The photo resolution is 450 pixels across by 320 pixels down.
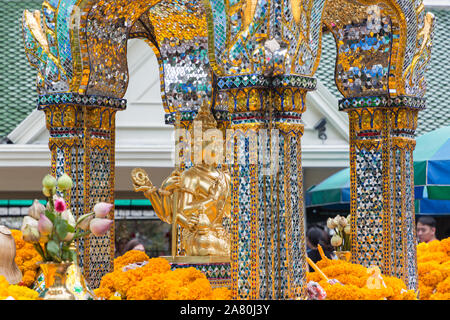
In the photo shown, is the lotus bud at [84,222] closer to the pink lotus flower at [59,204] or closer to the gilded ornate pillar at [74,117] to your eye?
the pink lotus flower at [59,204]

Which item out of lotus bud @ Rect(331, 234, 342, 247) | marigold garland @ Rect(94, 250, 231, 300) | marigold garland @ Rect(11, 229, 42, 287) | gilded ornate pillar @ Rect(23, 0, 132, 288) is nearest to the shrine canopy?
lotus bud @ Rect(331, 234, 342, 247)

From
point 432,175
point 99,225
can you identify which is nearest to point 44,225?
point 99,225

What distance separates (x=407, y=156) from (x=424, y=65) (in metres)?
0.80

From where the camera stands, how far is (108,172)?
8.02 metres

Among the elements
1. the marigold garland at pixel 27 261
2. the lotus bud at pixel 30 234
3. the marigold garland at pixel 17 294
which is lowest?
the marigold garland at pixel 27 261

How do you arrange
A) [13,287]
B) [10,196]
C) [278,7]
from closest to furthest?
[13,287] < [278,7] < [10,196]

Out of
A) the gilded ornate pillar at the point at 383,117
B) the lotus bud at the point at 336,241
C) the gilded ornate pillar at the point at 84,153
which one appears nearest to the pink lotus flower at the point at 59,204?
the gilded ornate pillar at the point at 84,153

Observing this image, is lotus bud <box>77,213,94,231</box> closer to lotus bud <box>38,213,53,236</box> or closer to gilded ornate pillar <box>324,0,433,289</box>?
lotus bud <box>38,213,53,236</box>

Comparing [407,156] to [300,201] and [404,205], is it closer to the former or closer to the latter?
[404,205]

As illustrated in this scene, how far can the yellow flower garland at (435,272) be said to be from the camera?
7.78 metres

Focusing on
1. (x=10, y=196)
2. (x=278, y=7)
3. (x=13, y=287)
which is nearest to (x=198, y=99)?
(x=278, y=7)

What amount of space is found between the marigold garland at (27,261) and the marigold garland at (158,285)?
642 millimetres

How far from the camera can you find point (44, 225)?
555 cm

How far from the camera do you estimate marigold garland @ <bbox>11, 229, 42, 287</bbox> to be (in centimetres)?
753
